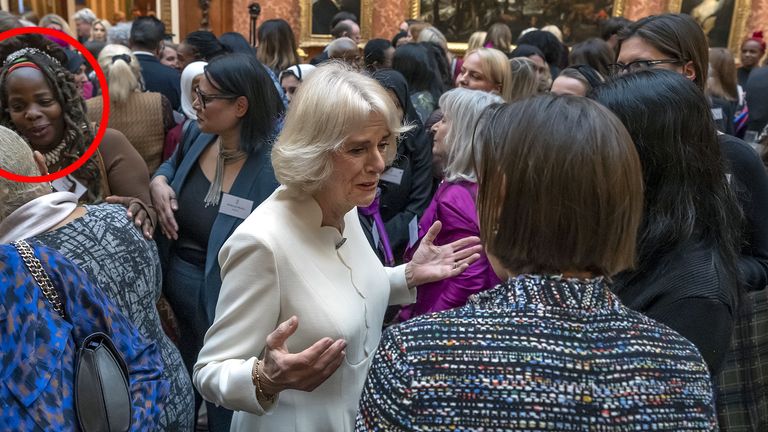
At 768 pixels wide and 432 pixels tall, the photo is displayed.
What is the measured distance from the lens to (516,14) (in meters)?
13.4

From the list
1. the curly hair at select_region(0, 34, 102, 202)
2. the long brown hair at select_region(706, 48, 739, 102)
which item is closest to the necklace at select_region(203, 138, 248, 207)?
the curly hair at select_region(0, 34, 102, 202)

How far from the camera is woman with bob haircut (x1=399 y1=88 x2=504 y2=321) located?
261 cm

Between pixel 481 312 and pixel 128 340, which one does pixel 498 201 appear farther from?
pixel 128 340

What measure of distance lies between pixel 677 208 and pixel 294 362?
99 cm

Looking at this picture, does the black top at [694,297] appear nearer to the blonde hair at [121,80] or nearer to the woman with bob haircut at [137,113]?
the woman with bob haircut at [137,113]

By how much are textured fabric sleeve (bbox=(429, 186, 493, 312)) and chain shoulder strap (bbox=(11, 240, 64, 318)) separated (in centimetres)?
147

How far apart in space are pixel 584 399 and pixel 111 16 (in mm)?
14088

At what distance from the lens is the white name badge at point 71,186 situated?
2.73 metres

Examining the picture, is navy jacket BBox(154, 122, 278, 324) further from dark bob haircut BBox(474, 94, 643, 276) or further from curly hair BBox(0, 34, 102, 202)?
dark bob haircut BBox(474, 94, 643, 276)

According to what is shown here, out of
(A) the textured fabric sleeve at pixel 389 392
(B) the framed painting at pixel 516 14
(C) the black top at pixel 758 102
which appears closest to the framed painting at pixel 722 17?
(B) the framed painting at pixel 516 14

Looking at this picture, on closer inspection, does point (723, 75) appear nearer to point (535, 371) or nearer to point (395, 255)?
point (395, 255)

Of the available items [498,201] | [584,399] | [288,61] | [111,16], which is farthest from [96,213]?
[111,16]

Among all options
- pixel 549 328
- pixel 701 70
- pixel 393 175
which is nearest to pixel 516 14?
pixel 393 175

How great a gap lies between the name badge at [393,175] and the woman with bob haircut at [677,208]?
191cm
